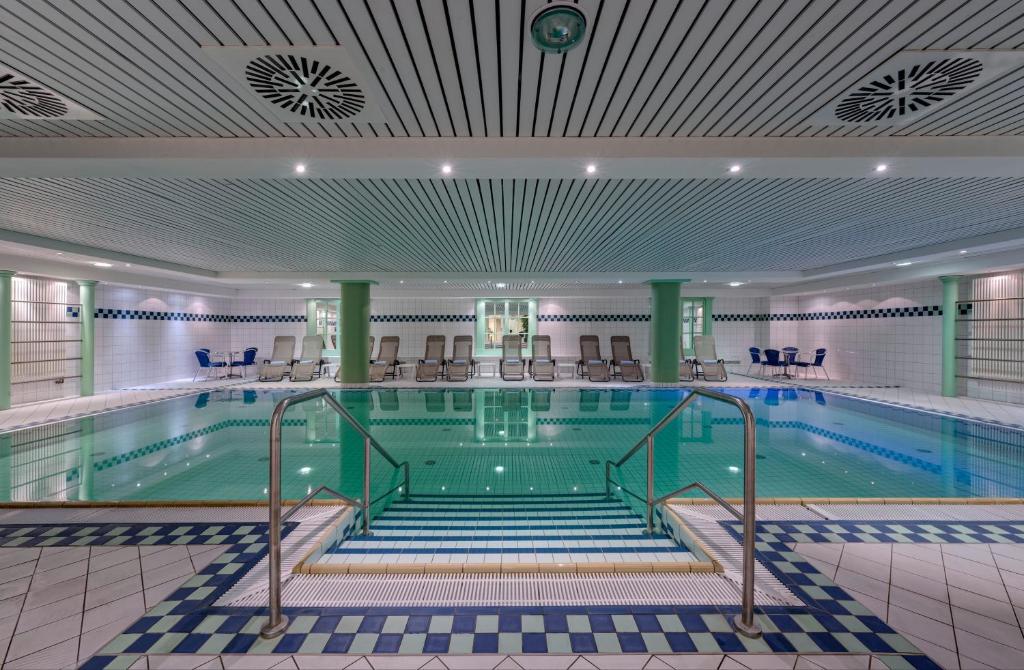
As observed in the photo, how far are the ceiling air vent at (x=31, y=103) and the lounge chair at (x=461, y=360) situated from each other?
8.68m

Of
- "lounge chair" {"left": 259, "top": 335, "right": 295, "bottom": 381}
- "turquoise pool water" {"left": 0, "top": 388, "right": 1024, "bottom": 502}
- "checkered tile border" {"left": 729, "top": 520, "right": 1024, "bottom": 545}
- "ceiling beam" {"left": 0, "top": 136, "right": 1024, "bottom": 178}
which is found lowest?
"turquoise pool water" {"left": 0, "top": 388, "right": 1024, "bottom": 502}

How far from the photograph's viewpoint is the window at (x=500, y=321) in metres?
13.4

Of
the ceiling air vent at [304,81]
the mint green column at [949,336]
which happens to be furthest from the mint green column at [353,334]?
the mint green column at [949,336]

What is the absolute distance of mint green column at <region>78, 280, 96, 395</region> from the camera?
826 cm

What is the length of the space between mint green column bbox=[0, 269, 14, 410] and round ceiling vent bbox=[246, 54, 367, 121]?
7707 mm

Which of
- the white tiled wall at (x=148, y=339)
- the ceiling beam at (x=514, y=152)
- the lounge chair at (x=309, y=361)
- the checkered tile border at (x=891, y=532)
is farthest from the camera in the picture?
the lounge chair at (x=309, y=361)

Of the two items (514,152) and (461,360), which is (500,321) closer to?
(461,360)

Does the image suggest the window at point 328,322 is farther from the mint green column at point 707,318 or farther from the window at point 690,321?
the mint green column at point 707,318

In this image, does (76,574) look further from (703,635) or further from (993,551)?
(993,551)

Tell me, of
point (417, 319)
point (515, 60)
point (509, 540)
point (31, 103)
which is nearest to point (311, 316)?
point (417, 319)

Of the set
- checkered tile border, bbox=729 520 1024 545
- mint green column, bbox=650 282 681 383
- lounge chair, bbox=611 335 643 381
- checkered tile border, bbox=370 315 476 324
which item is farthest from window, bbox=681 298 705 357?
checkered tile border, bbox=729 520 1024 545

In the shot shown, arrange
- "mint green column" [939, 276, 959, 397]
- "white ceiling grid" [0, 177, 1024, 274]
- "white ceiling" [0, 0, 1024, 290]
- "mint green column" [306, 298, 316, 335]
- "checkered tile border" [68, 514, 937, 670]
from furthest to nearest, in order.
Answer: "mint green column" [306, 298, 316, 335] → "mint green column" [939, 276, 959, 397] → "white ceiling grid" [0, 177, 1024, 274] → "white ceiling" [0, 0, 1024, 290] → "checkered tile border" [68, 514, 937, 670]

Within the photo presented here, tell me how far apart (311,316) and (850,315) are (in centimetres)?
1522

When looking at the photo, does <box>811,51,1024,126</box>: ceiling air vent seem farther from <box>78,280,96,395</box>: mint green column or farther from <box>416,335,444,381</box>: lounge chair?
→ <box>78,280,96,395</box>: mint green column
